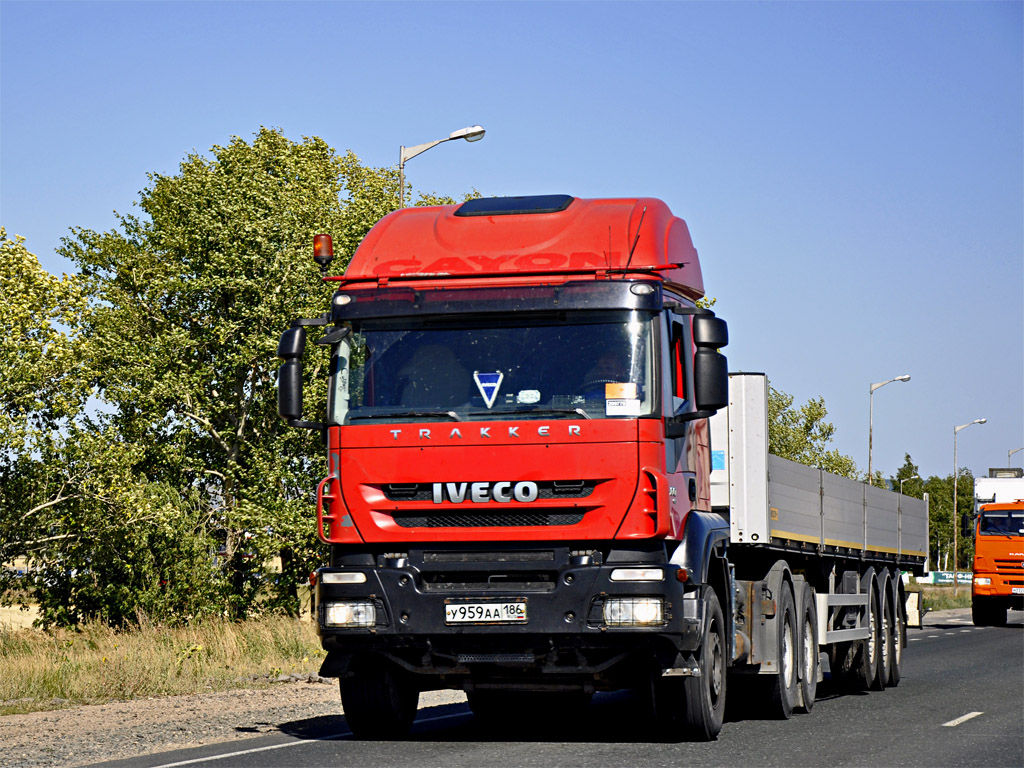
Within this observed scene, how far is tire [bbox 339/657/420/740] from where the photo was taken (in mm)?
11617

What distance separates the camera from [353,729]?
11.8 m

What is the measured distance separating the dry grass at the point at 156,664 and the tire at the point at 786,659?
6.48 meters

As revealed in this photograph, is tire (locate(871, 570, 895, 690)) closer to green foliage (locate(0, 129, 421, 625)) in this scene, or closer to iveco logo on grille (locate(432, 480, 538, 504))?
iveco logo on grille (locate(432, 480, 538, 504))

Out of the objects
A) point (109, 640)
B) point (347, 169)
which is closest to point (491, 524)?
point (109, 640)

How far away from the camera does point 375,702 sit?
458 inches

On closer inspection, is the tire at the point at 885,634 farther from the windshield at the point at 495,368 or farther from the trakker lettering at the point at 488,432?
the trakker lettering at the point at 488,432

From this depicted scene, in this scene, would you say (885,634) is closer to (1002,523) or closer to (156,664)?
(156,664)

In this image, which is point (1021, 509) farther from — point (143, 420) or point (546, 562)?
point (546, 562)

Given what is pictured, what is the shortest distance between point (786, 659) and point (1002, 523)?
25358 millimetres

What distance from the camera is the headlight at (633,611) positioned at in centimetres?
1011

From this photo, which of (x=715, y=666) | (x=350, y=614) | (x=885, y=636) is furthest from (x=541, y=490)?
(x=885, y=636)

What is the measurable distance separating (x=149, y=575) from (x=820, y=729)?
79.3 ft

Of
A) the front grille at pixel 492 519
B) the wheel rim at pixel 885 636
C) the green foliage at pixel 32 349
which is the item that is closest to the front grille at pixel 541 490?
the front grille at pixel 492 519

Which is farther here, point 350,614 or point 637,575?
point 350,614
